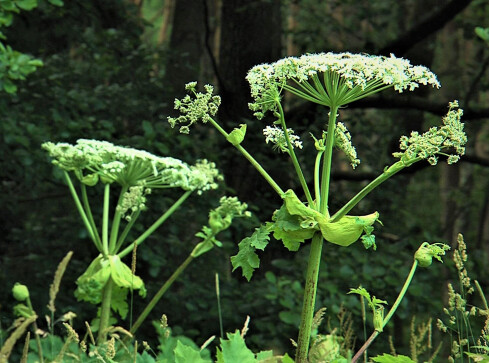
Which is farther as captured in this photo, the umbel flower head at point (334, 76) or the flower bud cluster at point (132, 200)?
the flower bud cluster at point (132, 200)

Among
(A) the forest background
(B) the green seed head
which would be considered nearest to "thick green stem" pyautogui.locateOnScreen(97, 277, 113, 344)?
(B) the green seed head

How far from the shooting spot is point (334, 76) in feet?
7.26

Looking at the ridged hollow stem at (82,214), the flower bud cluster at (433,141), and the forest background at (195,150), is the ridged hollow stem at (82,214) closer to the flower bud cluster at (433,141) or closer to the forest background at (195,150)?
the flower bud cluster at (433,141)

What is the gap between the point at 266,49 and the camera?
27.2 feet

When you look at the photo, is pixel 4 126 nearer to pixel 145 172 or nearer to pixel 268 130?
pixel 145 172

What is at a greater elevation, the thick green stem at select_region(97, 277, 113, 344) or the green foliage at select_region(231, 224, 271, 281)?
the green foliage at select_region(231, 224, 271, 281)

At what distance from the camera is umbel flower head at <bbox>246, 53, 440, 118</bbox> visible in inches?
84.2

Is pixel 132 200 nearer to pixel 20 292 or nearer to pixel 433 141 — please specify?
pixel 20 292

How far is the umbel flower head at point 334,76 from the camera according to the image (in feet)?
7.02

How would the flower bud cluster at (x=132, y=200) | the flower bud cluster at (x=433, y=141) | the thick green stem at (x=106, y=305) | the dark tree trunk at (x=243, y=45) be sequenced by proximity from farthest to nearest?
the dark tree trunk at (x=243, y=45) → the flower bud cluster at (x=132, y=200) → the thick green stem at (x=106, y=305) → the flower bud cluster at (x=433, y=141)

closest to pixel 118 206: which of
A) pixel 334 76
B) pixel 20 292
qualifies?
pixel 20 292

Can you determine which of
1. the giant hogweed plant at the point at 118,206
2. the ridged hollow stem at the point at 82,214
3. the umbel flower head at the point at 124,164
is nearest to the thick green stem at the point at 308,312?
the giant hogweed plant at the point at 118,206

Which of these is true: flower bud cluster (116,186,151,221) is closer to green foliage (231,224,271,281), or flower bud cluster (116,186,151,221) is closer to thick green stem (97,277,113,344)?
thick green stem (97,277,113,344)

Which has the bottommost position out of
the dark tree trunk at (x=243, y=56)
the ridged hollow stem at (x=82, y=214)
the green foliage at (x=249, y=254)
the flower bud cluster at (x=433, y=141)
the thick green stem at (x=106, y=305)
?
the thick green stem at (x=106, y=305)
